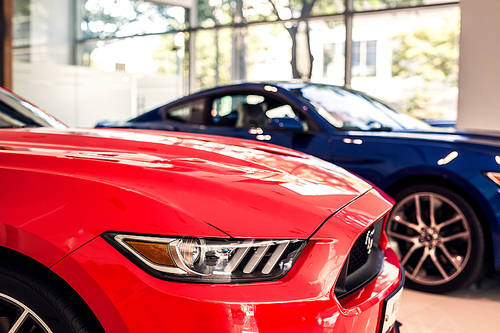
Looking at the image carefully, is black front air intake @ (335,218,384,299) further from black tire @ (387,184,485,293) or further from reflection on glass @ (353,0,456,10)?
reflection on glass @ (353,0,456,10)

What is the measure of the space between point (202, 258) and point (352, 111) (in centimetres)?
311

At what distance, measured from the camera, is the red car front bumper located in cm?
127

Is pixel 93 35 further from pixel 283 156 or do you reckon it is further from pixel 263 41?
pixel 283 156

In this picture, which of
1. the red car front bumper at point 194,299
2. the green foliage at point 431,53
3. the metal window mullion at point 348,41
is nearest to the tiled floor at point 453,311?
the red car front bumper at point 194,299

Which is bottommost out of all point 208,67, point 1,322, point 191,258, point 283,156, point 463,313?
point 463,313

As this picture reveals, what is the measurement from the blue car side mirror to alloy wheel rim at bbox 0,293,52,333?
9.18 feet

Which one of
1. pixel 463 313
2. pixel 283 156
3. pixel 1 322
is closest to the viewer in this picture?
pixel 1 322

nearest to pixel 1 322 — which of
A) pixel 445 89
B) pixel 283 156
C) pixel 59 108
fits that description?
pixel 283 156

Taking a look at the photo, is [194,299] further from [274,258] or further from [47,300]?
[47,300]

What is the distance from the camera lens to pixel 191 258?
1350mm

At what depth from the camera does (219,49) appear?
40.1 ft

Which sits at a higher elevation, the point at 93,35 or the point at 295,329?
the point at 93,35

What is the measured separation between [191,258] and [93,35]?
398 inches

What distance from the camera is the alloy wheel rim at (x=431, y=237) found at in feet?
11.1
